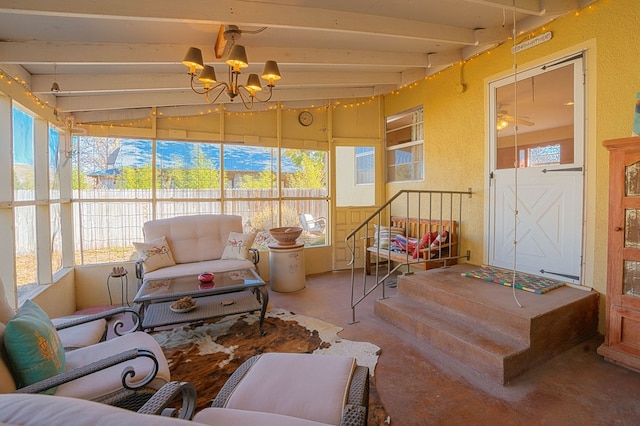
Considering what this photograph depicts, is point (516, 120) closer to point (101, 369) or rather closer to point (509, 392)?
point (509, 392)

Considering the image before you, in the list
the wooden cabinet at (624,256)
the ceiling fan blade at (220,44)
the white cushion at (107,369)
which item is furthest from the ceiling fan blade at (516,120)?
the white cushion at (107,369)

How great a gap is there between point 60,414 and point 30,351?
1.16 m

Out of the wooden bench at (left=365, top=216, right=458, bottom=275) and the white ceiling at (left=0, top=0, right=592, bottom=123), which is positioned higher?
the white ceiling at (left=0, top=0, right=592, bottom=123)

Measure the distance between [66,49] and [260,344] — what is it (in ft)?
9.97

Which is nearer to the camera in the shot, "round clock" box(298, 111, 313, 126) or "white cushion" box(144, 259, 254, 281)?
"white cushion" box(144, 259, 254, 281)

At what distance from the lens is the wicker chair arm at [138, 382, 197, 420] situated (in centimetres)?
117

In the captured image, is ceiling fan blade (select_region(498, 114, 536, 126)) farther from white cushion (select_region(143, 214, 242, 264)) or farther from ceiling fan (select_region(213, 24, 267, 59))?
white cushion (select_region(143, 214, 242, 264))

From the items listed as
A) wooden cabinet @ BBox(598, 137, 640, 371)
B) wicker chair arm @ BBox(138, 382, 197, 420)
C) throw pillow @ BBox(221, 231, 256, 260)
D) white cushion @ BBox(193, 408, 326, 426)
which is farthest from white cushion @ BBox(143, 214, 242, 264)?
wooden cabinet @ BBox(598, 137, 640, 371)

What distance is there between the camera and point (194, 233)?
416 cm

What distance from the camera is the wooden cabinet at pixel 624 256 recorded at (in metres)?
2.25

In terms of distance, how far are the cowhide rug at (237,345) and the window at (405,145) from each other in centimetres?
304

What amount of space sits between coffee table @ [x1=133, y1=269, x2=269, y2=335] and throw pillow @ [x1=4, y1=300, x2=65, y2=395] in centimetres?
112

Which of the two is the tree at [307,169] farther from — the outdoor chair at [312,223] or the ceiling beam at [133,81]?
the ceiling beam at [133,81]

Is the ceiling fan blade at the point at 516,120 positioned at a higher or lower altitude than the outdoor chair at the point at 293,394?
higher
